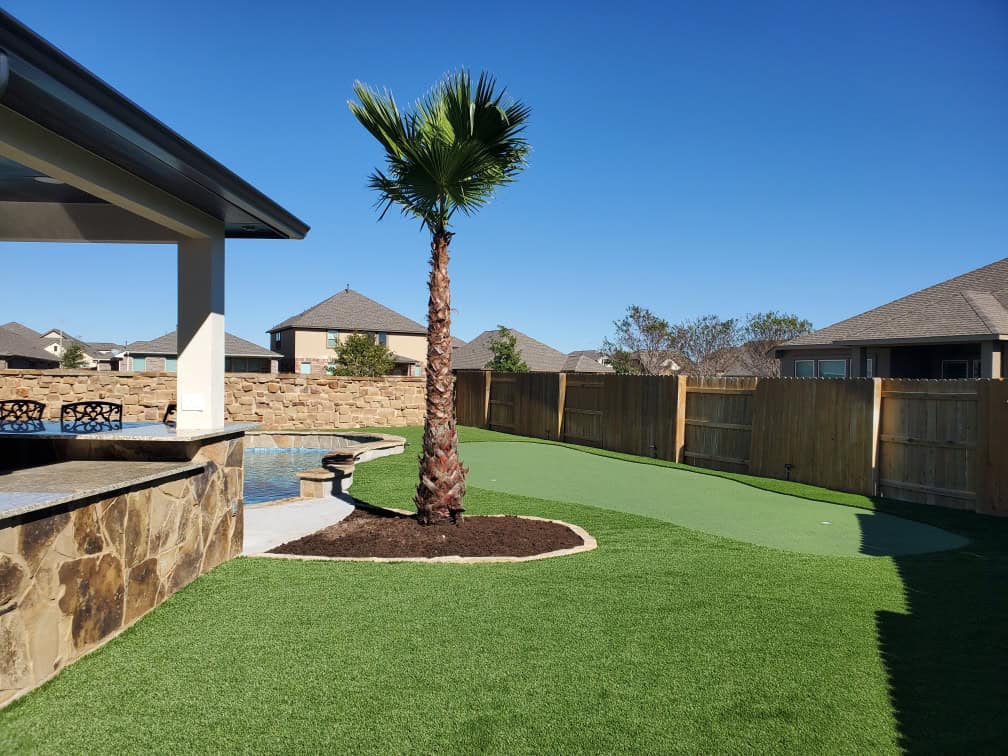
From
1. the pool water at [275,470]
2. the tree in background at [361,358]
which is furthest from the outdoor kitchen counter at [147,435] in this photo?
the tree in background at [361,358]

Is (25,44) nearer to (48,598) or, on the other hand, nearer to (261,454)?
(48,598)

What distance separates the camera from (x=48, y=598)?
4004mm

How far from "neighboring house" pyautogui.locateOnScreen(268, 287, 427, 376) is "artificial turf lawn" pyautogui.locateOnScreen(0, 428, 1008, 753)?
1557 inches

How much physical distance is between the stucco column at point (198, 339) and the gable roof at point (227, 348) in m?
39.3

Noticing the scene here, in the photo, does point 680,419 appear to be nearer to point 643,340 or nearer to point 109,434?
point 109,434

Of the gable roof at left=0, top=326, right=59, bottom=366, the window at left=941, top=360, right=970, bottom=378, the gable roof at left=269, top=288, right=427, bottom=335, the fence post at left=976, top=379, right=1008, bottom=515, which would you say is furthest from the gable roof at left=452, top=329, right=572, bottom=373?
the fence post at left=976, top=379, right=1008, bottom=515

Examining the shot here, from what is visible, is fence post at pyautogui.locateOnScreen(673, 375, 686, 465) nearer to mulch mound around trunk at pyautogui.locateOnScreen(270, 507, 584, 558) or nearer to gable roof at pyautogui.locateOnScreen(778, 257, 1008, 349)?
mulch mound around trunk at pyautogui.locateOnScreen(270, 507, 584, 558)

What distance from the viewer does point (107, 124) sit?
164 inches

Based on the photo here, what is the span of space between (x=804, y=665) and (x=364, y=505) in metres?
6.79

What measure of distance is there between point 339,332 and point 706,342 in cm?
2449

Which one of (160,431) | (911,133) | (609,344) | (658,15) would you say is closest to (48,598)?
(160,431)

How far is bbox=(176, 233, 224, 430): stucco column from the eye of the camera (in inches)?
261

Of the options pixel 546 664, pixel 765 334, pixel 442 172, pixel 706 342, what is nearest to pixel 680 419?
pixel 442 172

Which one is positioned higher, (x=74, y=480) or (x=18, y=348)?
(x=18, y=348)
